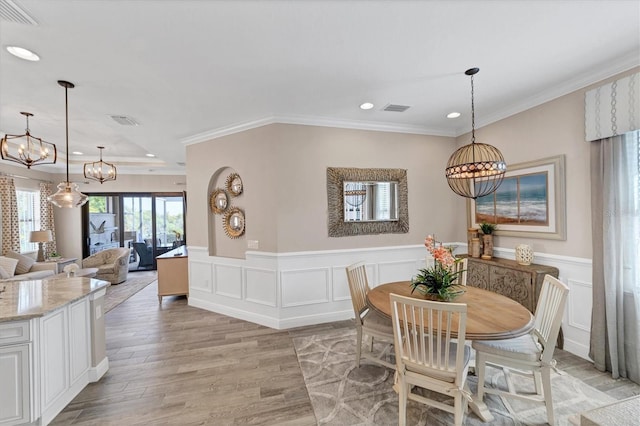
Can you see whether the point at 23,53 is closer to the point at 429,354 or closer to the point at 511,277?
the point at 429,354

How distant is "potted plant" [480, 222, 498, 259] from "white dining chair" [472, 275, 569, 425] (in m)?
1.50

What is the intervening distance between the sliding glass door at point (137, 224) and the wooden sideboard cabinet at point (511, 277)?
290 inches

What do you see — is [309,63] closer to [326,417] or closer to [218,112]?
[218,112]

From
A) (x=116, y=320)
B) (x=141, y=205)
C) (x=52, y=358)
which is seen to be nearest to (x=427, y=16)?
(x=52, y=358)

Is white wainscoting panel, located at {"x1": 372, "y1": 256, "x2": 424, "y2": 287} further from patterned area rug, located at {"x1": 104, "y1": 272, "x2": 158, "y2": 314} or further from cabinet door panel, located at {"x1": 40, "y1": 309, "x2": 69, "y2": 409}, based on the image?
patterned area rug, located at {"x1": 104, "y1": 272, "x2": 158, "y2": 314}

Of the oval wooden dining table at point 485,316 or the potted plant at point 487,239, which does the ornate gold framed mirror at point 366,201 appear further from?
the oval wooden dining table at point 485,316

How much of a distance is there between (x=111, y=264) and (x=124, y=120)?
13.7 feet

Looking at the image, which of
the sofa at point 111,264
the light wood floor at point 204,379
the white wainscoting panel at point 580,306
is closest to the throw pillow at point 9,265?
the sofa at point 111,264

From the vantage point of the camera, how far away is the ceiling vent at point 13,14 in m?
1.69

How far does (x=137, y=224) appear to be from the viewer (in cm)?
768

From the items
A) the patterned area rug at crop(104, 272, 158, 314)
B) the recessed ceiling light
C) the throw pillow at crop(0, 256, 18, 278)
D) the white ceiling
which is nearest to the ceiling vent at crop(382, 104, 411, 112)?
the white ceiling

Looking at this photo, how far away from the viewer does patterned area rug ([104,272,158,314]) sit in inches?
193

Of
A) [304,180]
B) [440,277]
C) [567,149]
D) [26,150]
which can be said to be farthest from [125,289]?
[567,149]

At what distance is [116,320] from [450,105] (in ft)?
18.5
